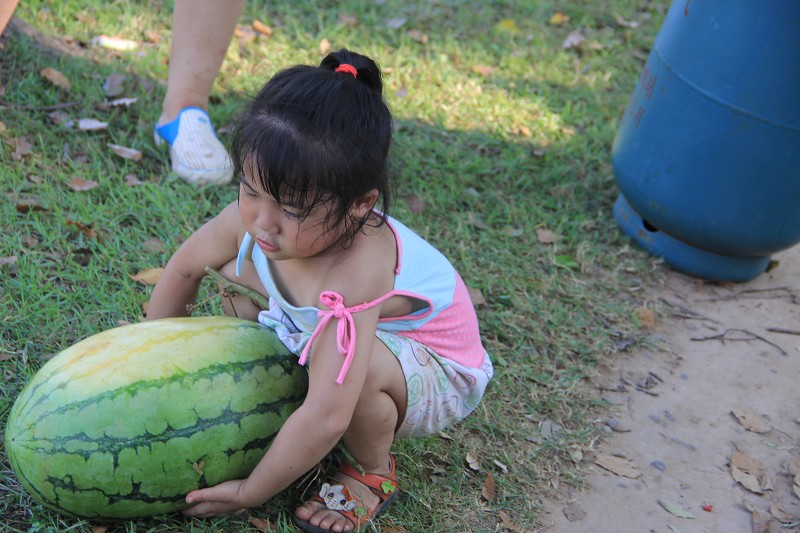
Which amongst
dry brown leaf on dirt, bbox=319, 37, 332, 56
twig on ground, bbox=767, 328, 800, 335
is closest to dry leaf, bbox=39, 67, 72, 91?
dry brown leaf on dirt, bbox=319, 37, 332, 56

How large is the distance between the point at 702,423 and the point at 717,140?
1249 millimetres

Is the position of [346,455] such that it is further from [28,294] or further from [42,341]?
[28,294]

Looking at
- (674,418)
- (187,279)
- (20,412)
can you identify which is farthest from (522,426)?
(20,412)

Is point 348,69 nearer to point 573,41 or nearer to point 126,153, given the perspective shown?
point 126,153

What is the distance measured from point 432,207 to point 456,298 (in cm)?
153

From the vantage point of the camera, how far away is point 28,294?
2.89 meters

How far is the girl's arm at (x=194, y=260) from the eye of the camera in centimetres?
246

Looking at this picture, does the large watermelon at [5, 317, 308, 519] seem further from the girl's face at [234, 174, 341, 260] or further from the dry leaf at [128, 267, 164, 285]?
the dry leaf at [128, 267, 164, 285]

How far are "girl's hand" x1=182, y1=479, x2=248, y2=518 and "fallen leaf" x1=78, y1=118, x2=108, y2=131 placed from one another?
2218 mm

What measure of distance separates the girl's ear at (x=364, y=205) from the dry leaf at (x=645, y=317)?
185cm

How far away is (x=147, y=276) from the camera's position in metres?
3.10

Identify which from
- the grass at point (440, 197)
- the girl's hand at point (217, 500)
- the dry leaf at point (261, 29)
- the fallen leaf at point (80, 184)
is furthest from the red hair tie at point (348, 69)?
the dry leaf at point (261, 29)

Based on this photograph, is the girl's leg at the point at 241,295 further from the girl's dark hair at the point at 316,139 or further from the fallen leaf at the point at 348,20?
the fallen leaf at the point at 348,20

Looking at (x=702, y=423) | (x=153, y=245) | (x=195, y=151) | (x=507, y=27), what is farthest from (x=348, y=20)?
(x=702, y=423)
